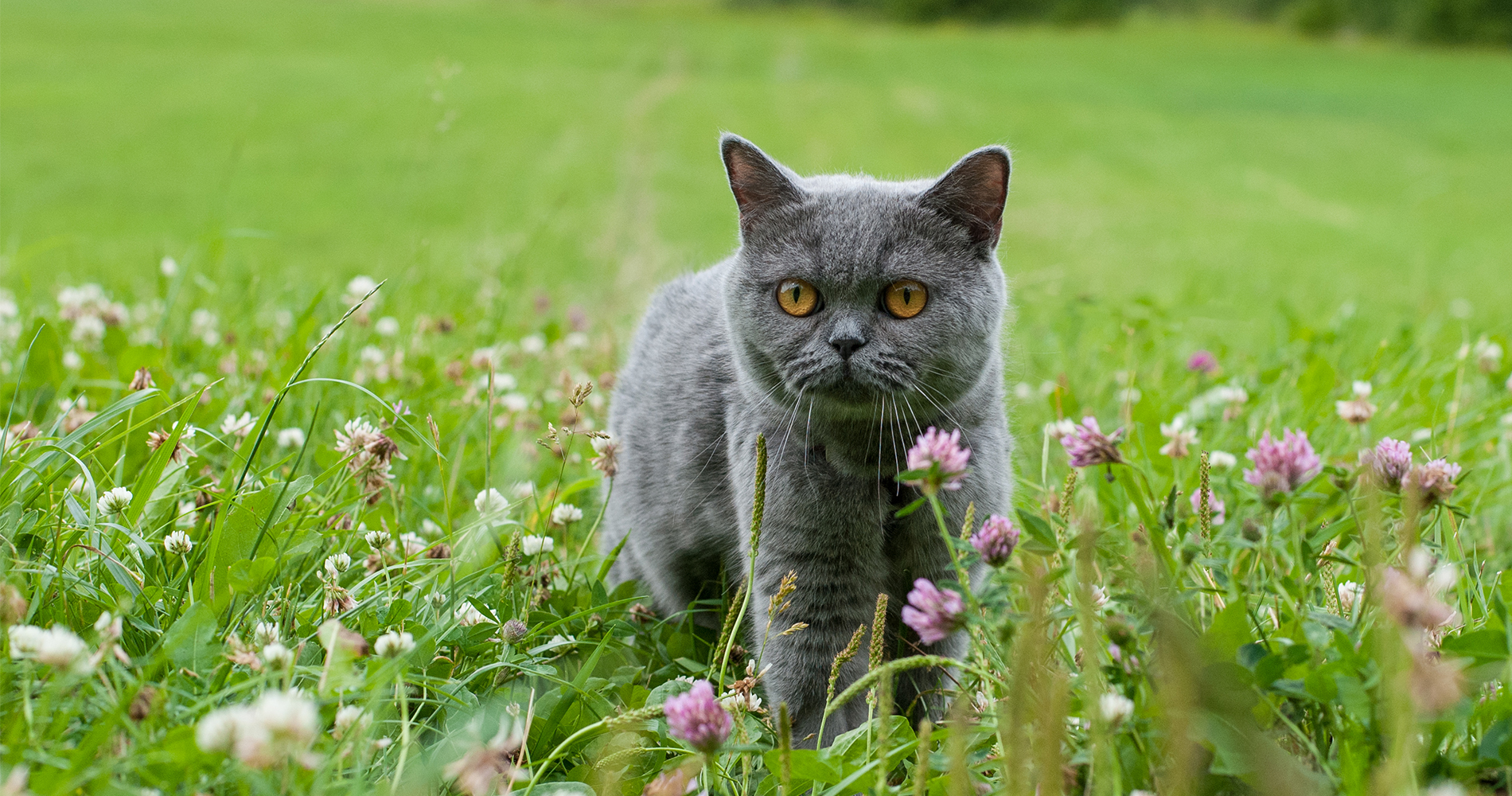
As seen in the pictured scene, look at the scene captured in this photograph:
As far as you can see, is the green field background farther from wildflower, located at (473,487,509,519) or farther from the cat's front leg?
wildflower, located at (473,487,509,519)

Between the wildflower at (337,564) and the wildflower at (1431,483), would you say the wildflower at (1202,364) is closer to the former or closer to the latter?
the wildflower at (1431,483)

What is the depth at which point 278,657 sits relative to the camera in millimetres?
1272

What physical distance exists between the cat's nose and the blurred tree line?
32.2m

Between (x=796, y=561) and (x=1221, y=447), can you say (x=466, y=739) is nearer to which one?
(x=796, y=561)

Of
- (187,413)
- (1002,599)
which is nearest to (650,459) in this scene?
(187,413)

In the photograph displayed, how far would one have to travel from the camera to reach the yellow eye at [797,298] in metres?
2.03

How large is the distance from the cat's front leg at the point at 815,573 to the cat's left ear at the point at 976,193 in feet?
1.92

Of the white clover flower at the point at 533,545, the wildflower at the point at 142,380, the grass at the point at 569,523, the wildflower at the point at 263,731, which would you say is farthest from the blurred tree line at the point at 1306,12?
the wildflower at the point at 263,731

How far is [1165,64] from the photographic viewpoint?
24844 mm

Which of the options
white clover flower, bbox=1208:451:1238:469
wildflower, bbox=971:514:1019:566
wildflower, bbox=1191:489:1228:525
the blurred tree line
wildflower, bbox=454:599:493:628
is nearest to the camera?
wildflower, bbox=971:514:1019:566

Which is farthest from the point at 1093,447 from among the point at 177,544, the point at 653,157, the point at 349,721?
the point at 653,157

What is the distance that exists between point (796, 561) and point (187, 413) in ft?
3.64

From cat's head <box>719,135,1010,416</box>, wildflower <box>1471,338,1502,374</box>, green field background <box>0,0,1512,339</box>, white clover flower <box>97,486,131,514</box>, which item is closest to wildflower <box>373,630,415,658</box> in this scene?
white clover flower <box>97,486,131,514</box>

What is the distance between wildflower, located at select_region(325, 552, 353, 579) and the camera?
168cm
